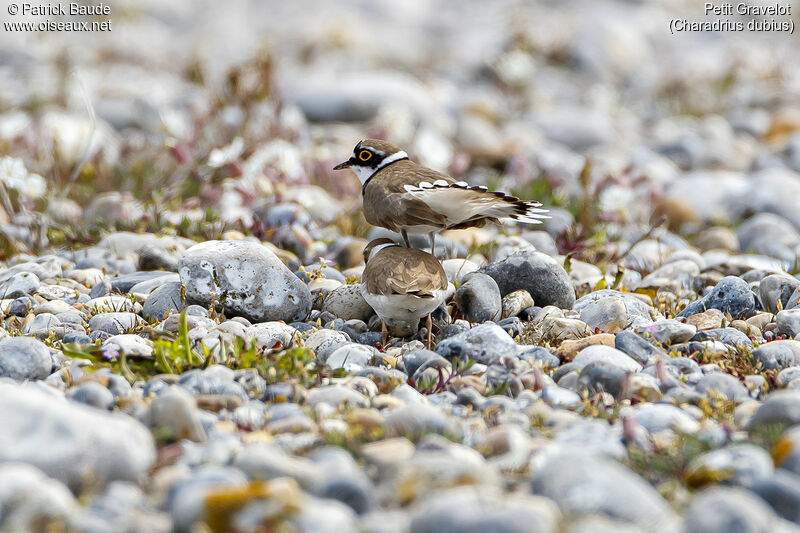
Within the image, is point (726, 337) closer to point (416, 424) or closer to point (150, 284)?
point (416, 424)

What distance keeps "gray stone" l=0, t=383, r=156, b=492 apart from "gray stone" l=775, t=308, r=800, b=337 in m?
3.40

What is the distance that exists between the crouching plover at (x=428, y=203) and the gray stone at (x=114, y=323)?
4.66 ft

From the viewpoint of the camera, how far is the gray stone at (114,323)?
4.84m

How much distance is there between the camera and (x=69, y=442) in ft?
9.61

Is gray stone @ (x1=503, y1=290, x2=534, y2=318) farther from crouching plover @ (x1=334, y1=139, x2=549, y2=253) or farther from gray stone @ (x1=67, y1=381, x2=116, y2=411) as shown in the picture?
gray stone @ (x1=67, y1=381, x2=116, y2=411)

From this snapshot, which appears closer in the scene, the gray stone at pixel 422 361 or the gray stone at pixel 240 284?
the gray stone at pixel 422 361

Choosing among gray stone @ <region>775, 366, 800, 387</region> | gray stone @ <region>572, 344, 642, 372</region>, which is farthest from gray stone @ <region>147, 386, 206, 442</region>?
gray stone @ <region>775, 366, 800, 387</region>

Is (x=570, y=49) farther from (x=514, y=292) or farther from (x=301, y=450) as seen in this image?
(x=301, y=450)

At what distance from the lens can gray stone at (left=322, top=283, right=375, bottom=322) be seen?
17.2 feet

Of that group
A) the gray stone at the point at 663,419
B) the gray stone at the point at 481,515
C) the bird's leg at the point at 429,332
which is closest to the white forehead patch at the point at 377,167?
the bird's leg at the point at 429,332

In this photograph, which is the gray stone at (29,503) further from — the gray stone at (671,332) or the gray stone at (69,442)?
the gray stone at (671,332)

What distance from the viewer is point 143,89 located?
13.1 metres

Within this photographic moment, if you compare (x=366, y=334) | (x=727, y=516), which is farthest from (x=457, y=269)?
(x=727, y=516)

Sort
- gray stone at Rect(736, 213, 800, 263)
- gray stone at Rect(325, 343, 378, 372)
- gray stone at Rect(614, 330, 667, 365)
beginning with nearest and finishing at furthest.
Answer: gray stone at Rect(325, 343, 378, 372) < gray stone at Rect(614, 330, 667, 365) < gray stone at Rect(736, 213, 800, 263)
